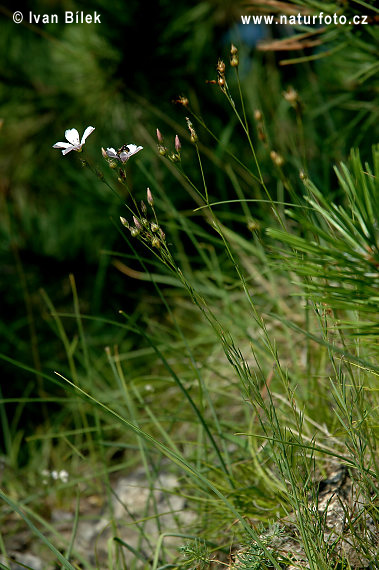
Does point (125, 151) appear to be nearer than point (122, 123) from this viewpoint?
Yes

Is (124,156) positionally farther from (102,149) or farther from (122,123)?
(122,123)

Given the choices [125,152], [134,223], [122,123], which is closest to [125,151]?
[125,152]

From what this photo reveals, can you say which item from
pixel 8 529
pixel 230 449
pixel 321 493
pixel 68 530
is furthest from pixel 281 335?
pixel 8 529

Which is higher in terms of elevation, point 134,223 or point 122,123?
point 122,123

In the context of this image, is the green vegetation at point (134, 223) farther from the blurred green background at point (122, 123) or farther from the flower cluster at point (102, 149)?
the flower cluster at point (102, 149)

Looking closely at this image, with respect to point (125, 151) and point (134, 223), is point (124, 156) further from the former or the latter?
point (134, 223)

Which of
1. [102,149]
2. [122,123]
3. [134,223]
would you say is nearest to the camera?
[102,149]

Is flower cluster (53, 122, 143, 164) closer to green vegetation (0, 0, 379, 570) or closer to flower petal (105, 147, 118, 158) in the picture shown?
flower petal (105, 147, 118, 158)

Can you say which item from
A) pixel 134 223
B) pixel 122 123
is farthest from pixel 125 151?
pixel 122 123

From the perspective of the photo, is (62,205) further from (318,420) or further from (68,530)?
(318,420)

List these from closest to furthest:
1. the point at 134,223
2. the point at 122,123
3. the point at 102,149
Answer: the point at 102,149 < the point at 134,223 < the point at 122,123

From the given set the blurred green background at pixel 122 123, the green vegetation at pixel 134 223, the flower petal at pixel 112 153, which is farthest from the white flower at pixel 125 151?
the blurred green background at pixel 122 123
